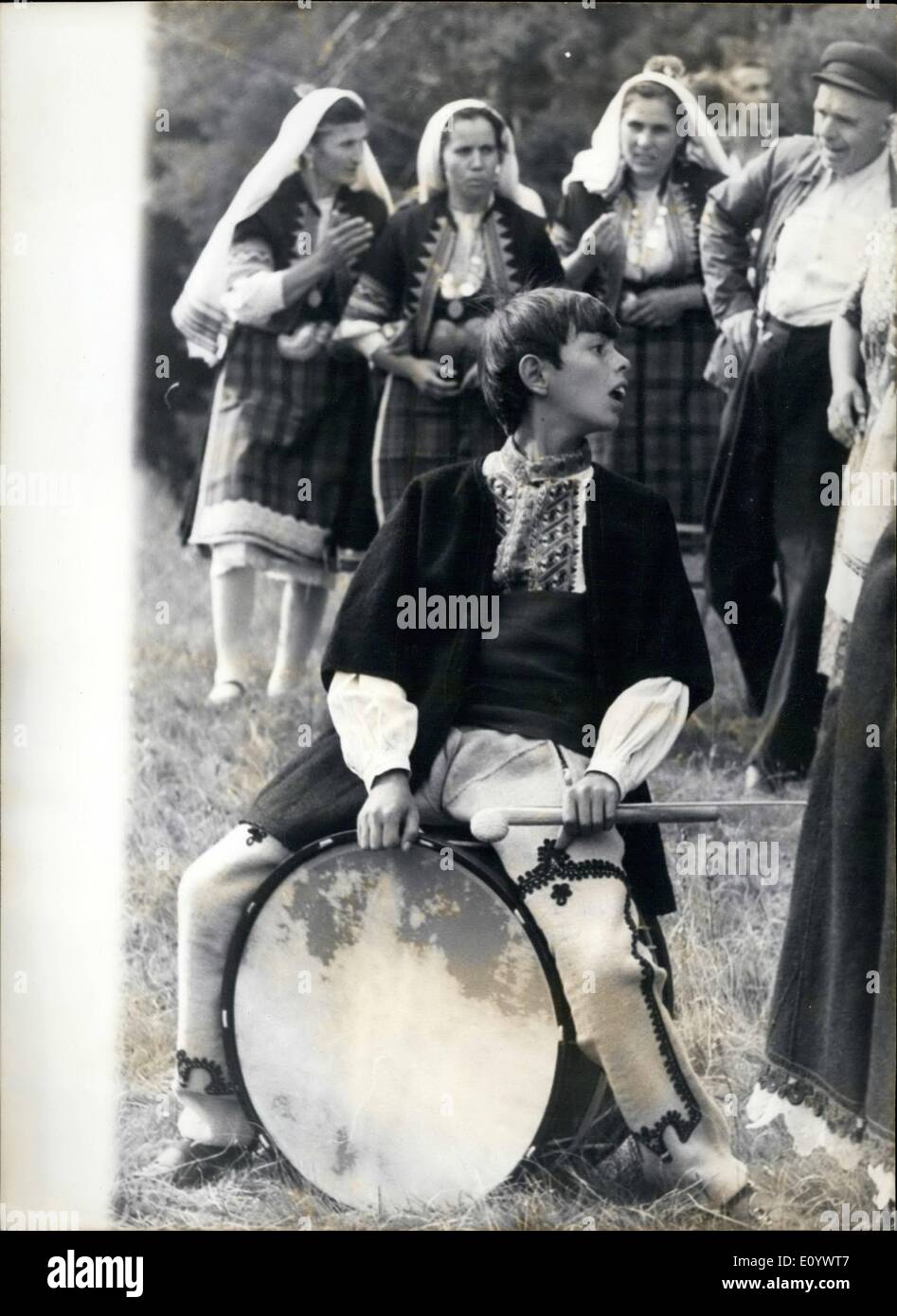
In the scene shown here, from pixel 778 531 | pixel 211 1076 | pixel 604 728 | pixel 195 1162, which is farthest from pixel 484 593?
pixel 195 1162

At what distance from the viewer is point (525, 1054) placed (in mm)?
4805

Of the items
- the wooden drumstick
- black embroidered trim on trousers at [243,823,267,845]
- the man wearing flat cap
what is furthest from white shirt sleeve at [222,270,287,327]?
the wooden drumstick

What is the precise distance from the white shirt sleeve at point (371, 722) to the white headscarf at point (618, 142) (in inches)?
60.8

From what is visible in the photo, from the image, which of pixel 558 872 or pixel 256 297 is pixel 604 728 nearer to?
pixel 558 872

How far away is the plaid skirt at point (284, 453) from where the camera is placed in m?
5.31

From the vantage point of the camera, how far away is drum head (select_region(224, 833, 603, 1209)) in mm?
4812

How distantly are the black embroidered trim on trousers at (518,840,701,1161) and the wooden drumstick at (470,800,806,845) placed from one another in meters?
0.08

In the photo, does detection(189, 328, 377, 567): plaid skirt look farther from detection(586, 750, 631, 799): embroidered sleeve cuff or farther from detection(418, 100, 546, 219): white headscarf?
detection(586, 750, 631, 799): embroidered sleeve cuff

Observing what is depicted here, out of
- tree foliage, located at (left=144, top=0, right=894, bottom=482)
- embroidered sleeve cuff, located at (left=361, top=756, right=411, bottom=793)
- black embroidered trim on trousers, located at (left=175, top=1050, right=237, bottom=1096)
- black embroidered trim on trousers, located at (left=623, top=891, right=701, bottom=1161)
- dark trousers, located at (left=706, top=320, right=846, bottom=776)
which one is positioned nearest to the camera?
black embroidered trim on trousers, located at (left=623, top=891, right=701, bottom=1161)

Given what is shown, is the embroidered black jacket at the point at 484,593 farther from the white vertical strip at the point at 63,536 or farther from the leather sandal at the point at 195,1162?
the leather sandal at the point at 195,1162

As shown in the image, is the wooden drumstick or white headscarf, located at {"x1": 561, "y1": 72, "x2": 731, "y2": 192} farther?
white headscarf, located at {"x1": 561, "y1": 72, "x2": 731, "y2": 192}

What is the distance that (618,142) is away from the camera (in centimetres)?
527

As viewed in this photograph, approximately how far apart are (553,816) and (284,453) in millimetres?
1348

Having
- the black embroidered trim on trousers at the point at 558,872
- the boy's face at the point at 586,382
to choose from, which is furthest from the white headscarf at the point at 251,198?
the black embroidered trim on trousers at the point at 558,872
